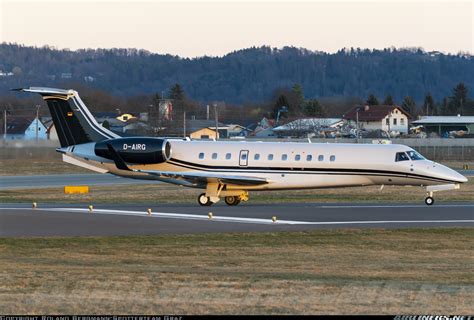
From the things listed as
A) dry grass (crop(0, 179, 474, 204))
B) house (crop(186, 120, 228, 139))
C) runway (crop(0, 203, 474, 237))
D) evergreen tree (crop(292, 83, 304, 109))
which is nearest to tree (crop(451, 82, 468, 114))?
evergreen tree (crop(292, 83, 304, 109))

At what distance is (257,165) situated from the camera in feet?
118

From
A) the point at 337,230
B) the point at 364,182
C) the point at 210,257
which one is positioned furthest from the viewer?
the point at 364,182

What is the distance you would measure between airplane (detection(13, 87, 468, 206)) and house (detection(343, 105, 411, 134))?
105043 millimetres

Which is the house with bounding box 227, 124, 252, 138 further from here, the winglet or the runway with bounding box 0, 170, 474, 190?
the winglet

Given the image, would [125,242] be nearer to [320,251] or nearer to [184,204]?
[320,251]

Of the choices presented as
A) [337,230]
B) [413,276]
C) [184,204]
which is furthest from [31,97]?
[413,276]

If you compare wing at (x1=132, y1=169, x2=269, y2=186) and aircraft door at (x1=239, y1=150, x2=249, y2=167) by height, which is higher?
aircraft door at (x1=239, y1=150, x2=249, y2=167)

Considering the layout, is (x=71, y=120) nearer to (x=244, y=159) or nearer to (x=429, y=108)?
(x=244, y=159)

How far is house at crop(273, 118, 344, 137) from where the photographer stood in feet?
384

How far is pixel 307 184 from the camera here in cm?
3566

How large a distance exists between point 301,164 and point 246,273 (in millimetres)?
17123

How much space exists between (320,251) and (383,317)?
9.32m

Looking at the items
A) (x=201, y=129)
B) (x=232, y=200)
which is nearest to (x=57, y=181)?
(x=232, y=200)

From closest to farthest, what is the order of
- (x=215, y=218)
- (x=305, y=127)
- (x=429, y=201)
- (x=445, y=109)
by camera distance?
(x=215, y=218)
(x=429, y=201)
(x=305, y=127)
(x=445, y=109)
